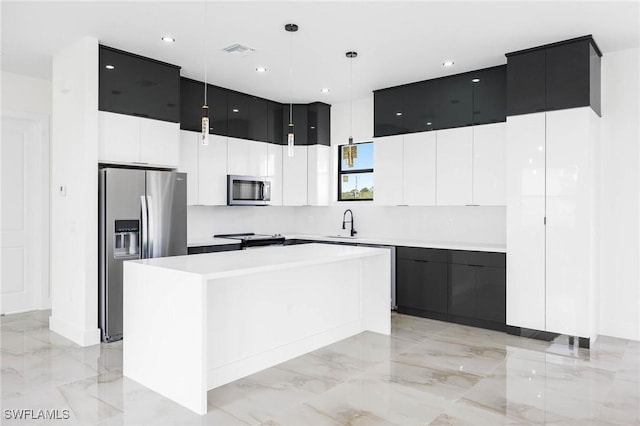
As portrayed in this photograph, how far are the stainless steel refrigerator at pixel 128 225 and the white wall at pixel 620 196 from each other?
174 inches

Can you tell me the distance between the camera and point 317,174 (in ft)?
21.6

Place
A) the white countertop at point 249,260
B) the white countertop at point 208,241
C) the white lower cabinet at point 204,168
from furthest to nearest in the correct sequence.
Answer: the white lower cabinet at point 204,168 < the white countertop at point 208,241 < the white countertop at point 249,260

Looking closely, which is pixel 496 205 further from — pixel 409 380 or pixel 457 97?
pixel 409 380

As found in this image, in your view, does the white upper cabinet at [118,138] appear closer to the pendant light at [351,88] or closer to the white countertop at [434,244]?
the pendant light at [351,88]

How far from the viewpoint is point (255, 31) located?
398 cm

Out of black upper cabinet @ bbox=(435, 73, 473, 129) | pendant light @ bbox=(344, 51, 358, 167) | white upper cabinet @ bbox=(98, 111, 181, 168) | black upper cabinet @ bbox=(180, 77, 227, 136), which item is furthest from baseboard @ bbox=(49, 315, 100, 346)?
black upper cabinet @ bbox=(435, 73, 473, 129)

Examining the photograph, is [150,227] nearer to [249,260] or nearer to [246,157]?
[249,260]

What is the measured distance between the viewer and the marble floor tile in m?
2.73

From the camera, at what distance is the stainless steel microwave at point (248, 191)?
5.85 m

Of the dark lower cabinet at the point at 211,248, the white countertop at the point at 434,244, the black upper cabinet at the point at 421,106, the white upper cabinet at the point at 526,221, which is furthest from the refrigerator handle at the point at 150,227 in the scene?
the white upper cabinet at the point at 526,221

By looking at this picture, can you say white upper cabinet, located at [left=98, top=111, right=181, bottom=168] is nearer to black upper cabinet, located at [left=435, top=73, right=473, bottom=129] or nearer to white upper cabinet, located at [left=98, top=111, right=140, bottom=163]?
white upper cabinet, located at [left=98, top=111, right=140, bottom=163]

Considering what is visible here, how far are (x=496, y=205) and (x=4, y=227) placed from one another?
5745 millimetres

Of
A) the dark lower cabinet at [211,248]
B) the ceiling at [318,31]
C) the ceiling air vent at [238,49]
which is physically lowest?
the dark lower cabinet at [211,248]

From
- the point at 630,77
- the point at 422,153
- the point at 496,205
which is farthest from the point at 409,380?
the point at 630,77
